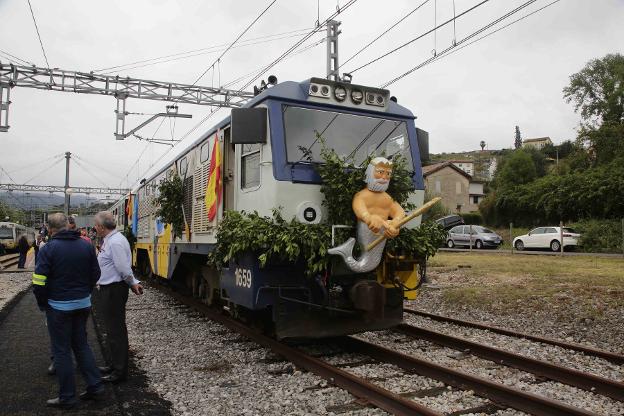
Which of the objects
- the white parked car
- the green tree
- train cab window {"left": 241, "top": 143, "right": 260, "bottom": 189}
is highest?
the green tree

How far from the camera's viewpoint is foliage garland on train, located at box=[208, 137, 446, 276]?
586 centimetres

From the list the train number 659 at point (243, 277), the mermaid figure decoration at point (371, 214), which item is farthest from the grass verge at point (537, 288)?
the train number 659 at point (243, 277)

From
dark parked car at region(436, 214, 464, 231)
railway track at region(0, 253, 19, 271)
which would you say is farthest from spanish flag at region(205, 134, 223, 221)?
railway track at region(0, 253, 19, 271)

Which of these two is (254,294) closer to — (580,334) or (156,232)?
(580,334)

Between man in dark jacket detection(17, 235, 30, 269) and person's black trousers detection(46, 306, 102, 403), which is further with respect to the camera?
man in dark jacket detection(17, 235, 30, 269)

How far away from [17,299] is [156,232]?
11.2ft

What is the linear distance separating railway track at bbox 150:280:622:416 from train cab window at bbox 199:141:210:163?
108 inches

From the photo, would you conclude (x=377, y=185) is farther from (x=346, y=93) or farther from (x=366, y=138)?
(x=346, y=93)

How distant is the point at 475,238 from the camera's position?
A: 33.0 meters

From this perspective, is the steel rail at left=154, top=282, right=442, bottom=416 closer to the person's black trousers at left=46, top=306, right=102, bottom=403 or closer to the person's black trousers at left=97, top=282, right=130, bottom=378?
the person's black trousers at left=97, top=282, right=130, bottom=378

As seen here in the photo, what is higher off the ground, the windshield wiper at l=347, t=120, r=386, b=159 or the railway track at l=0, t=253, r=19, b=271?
the windshield wiper at l=347, t=120, r=386, b=159

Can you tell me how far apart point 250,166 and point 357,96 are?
1644mm

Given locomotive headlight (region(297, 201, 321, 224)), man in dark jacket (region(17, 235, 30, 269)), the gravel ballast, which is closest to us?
locomotive headlight (region(297, 201, 321, 224))

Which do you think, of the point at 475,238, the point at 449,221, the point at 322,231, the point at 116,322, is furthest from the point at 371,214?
the point at 475,238
